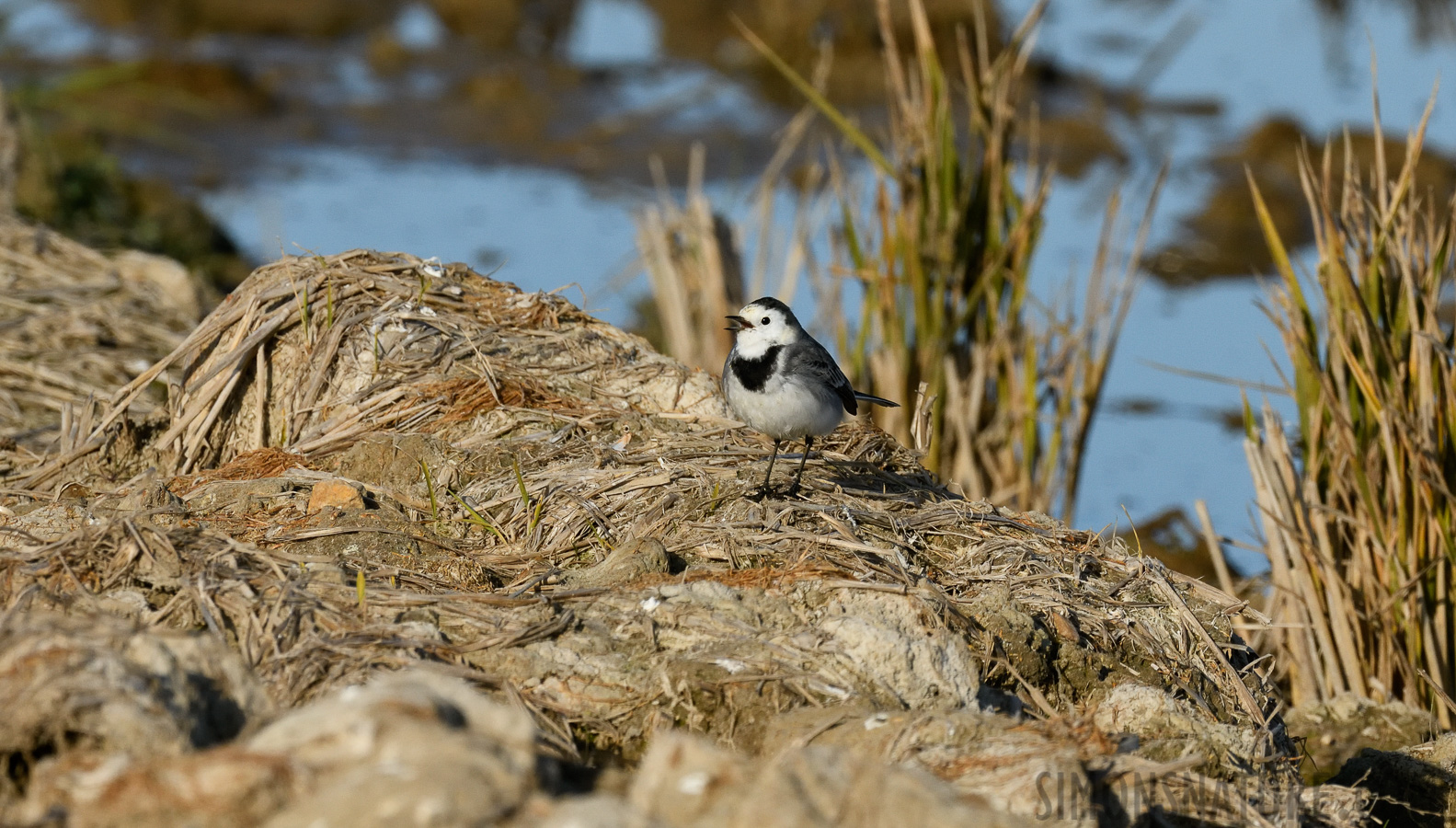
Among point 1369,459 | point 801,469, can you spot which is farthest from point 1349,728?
point 801,469

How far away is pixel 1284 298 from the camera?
16.3ft

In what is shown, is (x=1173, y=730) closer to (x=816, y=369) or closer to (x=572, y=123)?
(x=816, y=369)

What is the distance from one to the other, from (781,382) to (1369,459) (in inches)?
80.6

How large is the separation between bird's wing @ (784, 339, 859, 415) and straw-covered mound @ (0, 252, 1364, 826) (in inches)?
8.4

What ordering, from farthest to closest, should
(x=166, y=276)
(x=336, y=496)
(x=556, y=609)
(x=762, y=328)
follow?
(x=166, y=276) → (x=762, y=328) → (x=336, y=496) → (x=556, y=609)

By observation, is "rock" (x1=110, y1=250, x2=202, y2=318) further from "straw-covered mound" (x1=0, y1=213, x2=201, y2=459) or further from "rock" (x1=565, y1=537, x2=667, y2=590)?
"rock" (x1=565, y1=537, x2=667, y2=590)

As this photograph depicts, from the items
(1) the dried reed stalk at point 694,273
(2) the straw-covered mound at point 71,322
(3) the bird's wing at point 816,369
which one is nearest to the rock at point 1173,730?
(3) the bird's wing at point 816,369

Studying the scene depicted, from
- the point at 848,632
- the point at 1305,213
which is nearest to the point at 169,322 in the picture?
the point at 848,632

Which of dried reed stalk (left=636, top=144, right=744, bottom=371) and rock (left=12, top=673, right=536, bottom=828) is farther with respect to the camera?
dried reed stalk (left=636, top=144, right=744, bottom=371)

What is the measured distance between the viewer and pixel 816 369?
4277 mm

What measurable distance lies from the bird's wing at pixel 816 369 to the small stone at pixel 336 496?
1.20 m

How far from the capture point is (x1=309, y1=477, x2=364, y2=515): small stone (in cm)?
393

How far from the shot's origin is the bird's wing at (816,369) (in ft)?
13.8

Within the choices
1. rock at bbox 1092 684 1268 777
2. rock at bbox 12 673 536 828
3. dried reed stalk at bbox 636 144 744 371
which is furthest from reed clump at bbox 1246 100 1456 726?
rock at bbox 12 673 536 828
